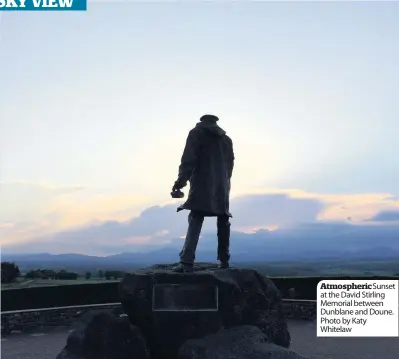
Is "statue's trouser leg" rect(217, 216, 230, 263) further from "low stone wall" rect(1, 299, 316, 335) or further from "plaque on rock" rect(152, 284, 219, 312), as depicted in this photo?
"low stone wall" rect(1, 299, 316, 335)

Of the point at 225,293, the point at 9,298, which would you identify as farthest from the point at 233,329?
the point at 9,298

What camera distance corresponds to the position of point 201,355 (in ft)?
19.9

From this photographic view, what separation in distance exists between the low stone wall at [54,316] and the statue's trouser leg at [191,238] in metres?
4.20

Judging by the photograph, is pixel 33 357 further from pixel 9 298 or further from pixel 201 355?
pixel 9 298

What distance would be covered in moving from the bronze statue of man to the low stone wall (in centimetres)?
417

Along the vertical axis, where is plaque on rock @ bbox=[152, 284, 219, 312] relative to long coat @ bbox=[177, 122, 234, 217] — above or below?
below

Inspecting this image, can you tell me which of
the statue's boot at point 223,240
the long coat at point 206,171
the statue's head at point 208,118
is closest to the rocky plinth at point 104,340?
the statue's boot at point 223,240

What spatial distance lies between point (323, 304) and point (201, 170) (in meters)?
2.94

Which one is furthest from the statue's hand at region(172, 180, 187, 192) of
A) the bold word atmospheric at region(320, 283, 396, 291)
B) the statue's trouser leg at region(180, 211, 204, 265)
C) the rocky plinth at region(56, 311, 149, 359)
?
the bold word atmospheric at region(320, 283, 396, 291)

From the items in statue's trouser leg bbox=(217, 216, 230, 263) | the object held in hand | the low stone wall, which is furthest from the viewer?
the low stone wall

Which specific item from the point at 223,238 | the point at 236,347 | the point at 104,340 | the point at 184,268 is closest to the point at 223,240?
the point at 223,238

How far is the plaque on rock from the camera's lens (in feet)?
22.0

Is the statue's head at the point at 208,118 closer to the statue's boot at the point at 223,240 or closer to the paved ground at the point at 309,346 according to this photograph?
the statue's boot at the point at 223,240

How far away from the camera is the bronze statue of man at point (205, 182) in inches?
278
